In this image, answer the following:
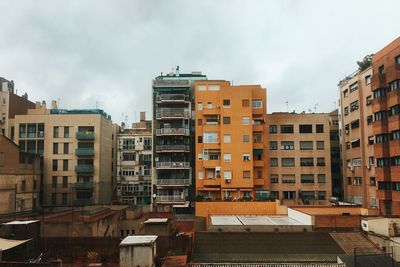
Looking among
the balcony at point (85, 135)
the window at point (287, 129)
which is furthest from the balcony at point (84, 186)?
Answer: the window at point (287, 129)

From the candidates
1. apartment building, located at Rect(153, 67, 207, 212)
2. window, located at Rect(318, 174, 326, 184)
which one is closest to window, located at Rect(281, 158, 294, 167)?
window, located at Rect(318, 174, 326, 184)

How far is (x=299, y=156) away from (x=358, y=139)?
366 inches

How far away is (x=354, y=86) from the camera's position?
53750 millimetres

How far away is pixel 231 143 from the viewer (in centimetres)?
5106

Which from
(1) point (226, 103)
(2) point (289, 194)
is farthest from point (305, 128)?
(1) point (226, 103)

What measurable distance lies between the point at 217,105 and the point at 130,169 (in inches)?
937

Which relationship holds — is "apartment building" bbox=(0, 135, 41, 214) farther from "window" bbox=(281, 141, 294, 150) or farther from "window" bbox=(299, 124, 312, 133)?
"window" bbox=(299, 124, 312, 133)

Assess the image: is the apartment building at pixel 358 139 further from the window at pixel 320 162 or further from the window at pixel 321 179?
the window at pixel 320 162

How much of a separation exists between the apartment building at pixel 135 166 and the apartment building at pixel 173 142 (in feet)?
36.2

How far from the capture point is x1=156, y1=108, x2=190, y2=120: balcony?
54344 millimetres

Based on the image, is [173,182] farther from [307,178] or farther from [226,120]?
[307,178]

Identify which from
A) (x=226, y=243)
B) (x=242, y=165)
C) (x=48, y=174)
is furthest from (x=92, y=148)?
(x=226, y=243)

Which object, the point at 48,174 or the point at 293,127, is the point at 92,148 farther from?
the point at 293,127

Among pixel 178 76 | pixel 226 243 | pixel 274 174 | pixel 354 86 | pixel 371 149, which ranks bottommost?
pixel 226 243
